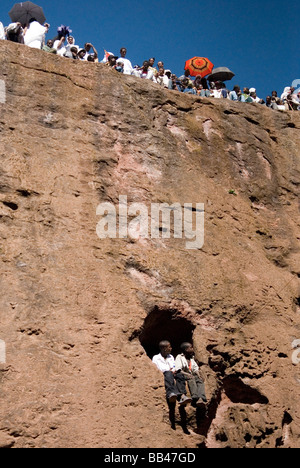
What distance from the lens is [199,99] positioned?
42.2ft

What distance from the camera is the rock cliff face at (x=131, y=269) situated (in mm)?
8586

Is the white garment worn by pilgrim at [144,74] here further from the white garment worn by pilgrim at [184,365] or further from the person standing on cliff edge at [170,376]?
the white garment worn by pilgrim at [184,365]

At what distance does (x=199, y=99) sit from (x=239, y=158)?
1531 millimetres

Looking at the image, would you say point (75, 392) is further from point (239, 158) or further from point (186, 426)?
point (239, 158)

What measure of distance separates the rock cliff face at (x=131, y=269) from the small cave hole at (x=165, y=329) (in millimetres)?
36

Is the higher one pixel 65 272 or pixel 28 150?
pixel 28 150

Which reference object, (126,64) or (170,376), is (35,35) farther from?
(170,376)

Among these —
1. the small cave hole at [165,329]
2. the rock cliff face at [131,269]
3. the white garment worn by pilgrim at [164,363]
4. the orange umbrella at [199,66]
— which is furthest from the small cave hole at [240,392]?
the orange umbrella at [199,66]

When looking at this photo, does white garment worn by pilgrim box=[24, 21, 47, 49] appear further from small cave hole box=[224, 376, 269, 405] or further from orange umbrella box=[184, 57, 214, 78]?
small cave hole box=[224, 376, 269, 405]

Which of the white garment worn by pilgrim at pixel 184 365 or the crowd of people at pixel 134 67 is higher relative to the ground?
the crowd of people at pixel 134 67

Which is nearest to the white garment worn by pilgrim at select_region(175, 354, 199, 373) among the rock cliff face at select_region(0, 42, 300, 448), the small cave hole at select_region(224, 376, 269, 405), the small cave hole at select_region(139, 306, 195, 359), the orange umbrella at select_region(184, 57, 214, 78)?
the rock cliff face at select_region(0, 42, 300, 448)

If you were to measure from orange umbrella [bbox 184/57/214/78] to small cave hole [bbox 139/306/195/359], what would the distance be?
8.47 m

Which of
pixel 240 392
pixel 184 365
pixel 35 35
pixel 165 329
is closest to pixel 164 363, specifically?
pixel 184 365

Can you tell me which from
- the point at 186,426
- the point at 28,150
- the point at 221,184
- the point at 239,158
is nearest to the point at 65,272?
the point at 28,150
